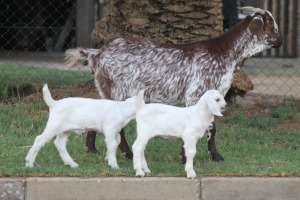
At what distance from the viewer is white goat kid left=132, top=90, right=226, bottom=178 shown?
799 cm

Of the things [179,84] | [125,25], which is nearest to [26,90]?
[125,25]

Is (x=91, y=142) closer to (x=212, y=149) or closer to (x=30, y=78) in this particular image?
(x=212, y=149)

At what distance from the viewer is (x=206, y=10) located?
10945 millimetres

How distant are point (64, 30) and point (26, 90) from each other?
4.68 metres

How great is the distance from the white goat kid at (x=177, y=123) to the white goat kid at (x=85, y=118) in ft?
0.93

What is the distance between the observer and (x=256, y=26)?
924cm

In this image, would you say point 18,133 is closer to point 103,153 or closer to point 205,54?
point 103,153

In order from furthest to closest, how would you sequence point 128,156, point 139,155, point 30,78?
point 30,78
point 128,156
point 139,155

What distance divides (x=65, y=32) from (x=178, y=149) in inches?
298

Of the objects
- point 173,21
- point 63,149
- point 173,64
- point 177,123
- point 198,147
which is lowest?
point 198,147

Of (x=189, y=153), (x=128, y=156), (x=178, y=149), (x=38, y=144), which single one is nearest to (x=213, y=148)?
(x=178, y=149)

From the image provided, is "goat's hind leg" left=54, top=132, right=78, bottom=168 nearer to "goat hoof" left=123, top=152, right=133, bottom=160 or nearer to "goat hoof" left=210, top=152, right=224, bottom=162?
"goat hoof" left=123, top=152, right=133, bottom=160

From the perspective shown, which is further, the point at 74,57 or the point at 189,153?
the point at 74,57

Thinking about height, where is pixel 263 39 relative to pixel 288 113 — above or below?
above
